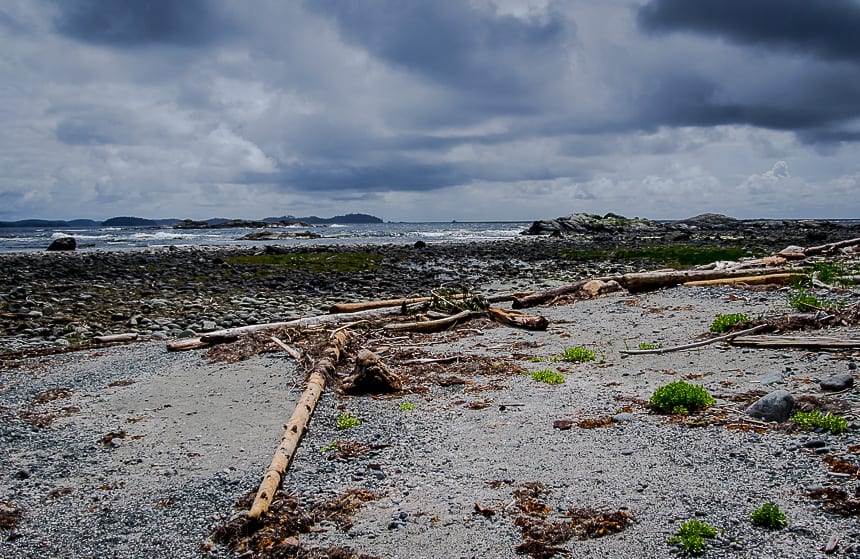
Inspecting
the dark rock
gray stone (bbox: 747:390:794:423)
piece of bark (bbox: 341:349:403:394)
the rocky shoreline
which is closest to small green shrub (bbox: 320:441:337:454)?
piece of bark (bbox: 341:349:403:394)

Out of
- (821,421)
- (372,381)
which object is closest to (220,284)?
(372,381)

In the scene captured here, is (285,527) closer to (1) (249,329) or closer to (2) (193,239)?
(1) (249,329)

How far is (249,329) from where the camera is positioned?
15117 millimetres

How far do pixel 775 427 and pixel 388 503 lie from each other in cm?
435

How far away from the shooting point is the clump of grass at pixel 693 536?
182 inches

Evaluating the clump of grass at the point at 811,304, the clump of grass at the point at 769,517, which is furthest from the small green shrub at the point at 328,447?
the clump of grass at the point at 811,304

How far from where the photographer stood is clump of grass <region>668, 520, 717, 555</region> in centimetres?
462

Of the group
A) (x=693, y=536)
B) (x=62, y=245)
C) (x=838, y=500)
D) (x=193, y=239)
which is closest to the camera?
(x=693, y=536)

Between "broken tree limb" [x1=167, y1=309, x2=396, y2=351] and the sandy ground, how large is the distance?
272 cm

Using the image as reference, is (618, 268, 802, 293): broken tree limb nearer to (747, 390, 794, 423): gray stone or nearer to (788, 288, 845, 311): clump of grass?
(788, 288, 845, 311): clump of grass

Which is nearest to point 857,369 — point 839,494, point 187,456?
point 839,494

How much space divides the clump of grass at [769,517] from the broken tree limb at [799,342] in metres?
5.43

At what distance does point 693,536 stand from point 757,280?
1480 cm

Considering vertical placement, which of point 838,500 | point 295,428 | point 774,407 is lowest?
point 295,428
